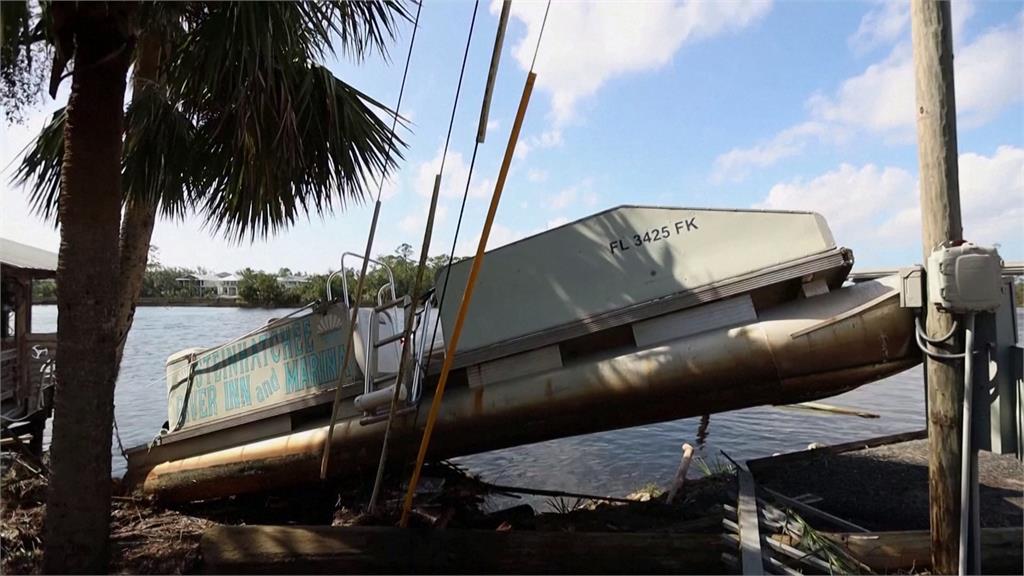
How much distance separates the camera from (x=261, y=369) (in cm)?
645

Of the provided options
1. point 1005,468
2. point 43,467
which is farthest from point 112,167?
point 1005,468

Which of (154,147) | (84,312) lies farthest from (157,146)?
(84,312)

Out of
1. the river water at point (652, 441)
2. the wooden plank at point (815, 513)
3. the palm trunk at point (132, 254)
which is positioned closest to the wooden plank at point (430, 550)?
the wooden plank at point (815, 513)

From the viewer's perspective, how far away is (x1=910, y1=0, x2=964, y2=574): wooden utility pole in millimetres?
3676

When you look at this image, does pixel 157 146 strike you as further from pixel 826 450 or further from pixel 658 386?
pixel 826 450

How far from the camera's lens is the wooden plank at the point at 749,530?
3.75 m

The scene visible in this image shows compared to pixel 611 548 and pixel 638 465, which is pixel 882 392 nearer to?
pixel 638 465

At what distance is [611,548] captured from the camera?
14.1 feet

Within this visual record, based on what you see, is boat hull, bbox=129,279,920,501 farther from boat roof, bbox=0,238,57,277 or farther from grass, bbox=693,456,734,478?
boat roof, bbox=0,238,57,277

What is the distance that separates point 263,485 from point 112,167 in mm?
3523

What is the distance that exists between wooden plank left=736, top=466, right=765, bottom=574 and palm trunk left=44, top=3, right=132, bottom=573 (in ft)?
13.8

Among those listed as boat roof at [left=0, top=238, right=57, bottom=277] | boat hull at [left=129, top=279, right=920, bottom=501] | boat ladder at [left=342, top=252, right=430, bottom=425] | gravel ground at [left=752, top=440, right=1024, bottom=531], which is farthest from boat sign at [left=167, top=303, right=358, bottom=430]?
gravel ground at [left=752, top=440, right=1024, bottom=531]

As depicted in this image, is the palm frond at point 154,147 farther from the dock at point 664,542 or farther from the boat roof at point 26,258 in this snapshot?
the boat roof at point 26,258

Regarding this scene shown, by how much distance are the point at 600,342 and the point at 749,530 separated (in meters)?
1.72
